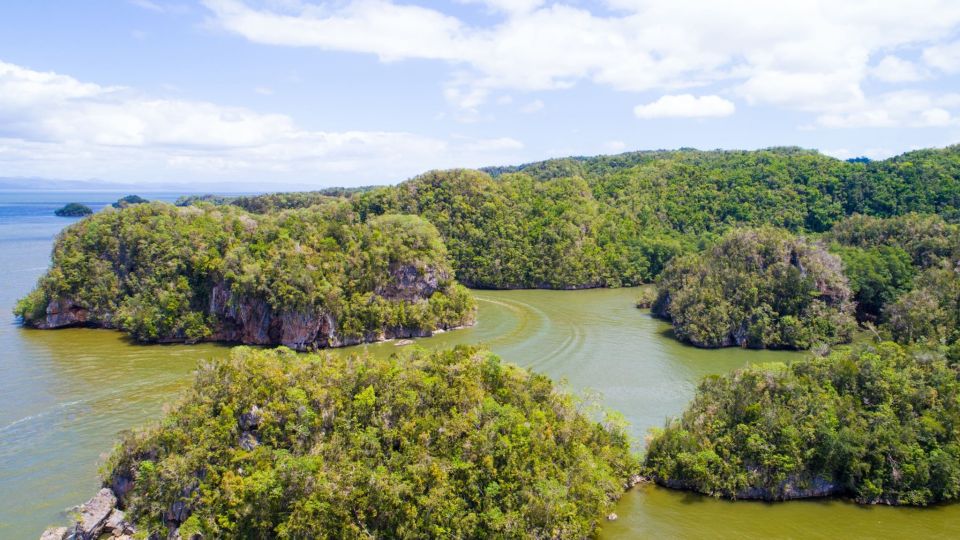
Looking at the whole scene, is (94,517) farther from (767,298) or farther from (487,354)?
(767,298)

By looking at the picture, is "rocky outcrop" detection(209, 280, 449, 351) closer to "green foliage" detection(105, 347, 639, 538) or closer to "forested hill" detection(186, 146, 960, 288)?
"green foliage" detection(105, 347, 639, 538)

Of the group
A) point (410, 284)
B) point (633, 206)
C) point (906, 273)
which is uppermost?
point (633, 206)

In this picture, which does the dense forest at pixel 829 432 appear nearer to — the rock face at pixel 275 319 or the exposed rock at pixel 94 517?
the exposed rock at pixel 94 517

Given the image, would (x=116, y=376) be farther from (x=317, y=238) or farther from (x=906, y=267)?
(x=906, y=267)

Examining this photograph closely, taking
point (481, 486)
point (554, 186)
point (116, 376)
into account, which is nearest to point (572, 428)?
point (481, 486)

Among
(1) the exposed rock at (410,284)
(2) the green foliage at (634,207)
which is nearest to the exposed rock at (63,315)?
(1) the exposed rock at (410,284)

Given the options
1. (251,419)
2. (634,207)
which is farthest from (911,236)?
(251,419)
